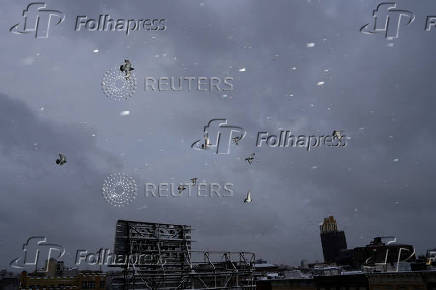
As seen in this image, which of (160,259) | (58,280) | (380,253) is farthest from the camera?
(380,253)

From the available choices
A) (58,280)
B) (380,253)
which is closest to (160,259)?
(58,280)

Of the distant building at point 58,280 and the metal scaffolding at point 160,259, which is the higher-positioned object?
the metal scaffolding at point 160,259

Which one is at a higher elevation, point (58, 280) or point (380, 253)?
point (380, 253)

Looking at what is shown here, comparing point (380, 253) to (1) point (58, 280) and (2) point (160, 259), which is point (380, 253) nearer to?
(2) point (160, 259)

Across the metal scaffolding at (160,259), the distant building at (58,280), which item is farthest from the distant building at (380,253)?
the distant building at (58,280)

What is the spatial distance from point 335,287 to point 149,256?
24324 mm

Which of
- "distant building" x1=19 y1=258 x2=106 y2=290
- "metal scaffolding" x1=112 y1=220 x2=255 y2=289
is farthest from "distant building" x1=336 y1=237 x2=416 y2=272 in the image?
"distant building" x1=19 y1=258 x2=106 y2=290

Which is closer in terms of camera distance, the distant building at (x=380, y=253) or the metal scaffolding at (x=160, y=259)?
the metal scaffolding at (x=160, y=259)

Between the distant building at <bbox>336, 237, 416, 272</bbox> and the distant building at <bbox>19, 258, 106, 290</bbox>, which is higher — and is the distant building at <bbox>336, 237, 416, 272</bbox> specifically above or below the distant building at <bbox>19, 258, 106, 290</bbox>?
above

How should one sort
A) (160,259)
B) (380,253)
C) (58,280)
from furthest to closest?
(380,253)
(58,280)
(160,259)

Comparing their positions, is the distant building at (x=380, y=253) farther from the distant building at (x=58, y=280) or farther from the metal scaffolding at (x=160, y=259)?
the distant building at (x=58, y=280)

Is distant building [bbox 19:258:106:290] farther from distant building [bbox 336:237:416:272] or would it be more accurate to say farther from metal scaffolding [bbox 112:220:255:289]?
distant building [bbox 336:237:416:272]

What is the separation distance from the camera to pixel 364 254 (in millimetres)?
60938

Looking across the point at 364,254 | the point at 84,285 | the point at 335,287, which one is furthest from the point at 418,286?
the point at 84,285
